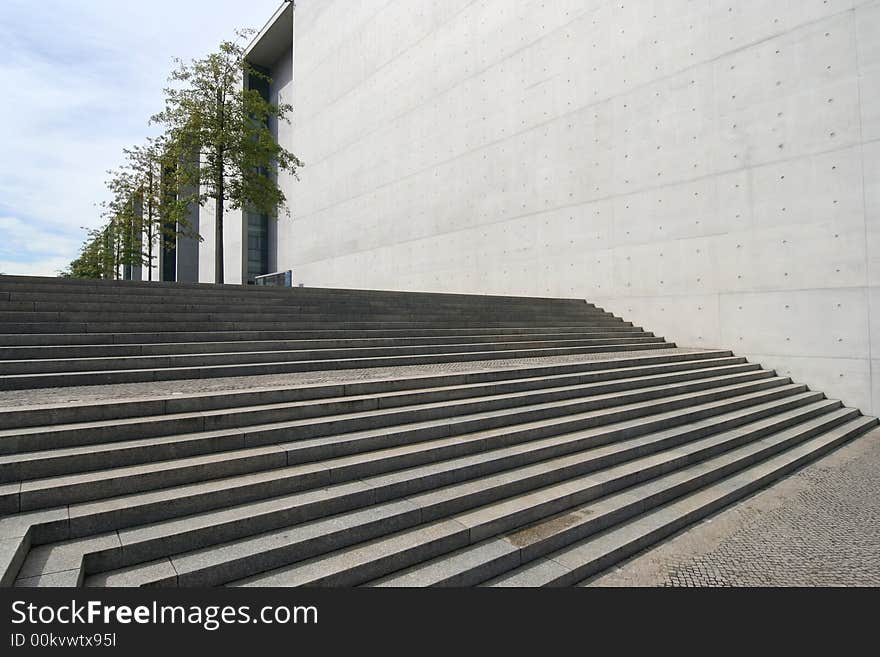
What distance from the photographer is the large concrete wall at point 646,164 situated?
33.1 feet

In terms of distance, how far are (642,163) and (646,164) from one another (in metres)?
0.12

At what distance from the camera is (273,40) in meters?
31.8

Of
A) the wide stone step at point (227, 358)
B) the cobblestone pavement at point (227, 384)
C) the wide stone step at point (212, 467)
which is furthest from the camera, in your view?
the wide stone step at point (227, 358)

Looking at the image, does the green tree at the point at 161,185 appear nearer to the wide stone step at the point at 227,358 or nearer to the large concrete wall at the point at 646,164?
the large concrete wall at the point at 646,164

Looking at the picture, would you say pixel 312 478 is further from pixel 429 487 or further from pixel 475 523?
pixel 475 523

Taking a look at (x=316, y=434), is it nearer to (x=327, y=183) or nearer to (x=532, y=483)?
(x=532, y=483)

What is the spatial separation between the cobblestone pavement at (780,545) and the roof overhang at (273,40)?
33.0 m

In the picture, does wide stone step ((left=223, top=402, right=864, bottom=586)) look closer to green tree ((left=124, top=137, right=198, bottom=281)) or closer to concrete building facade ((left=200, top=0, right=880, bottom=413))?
concrete building facade ((left=200, top=0, right=880, bottom=413))

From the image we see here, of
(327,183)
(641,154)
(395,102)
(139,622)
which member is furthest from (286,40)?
(139,622)

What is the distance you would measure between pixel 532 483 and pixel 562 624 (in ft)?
6.14

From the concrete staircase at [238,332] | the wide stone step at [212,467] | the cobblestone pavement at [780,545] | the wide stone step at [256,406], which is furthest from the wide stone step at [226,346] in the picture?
the cobblestone pavement at [780,545]

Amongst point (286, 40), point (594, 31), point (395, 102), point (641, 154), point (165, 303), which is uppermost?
point (286, 40)

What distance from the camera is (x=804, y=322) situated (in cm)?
1052

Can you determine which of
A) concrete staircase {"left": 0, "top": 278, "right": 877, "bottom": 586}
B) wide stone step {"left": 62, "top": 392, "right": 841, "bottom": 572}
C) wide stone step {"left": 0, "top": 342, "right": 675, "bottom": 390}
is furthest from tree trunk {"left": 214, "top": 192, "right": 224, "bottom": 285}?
wide stone step {"left": 62, "top": 392, "right": 841, "bottom": 572}
